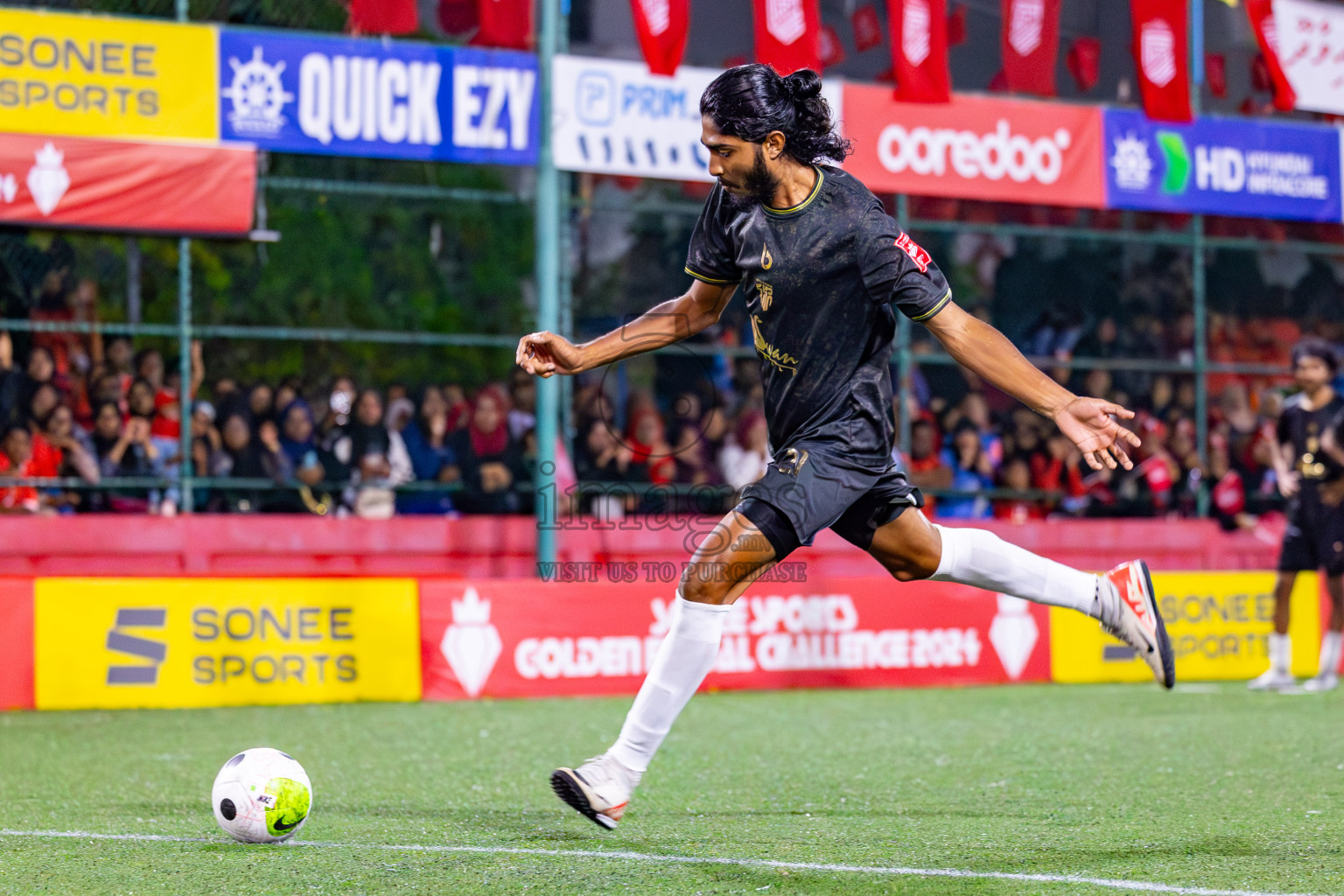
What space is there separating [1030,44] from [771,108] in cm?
1156

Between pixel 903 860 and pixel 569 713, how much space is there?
5.35 meters

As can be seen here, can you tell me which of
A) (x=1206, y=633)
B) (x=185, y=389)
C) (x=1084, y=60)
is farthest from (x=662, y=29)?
(x=1206, y=633)

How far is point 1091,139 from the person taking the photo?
1576 centimetres

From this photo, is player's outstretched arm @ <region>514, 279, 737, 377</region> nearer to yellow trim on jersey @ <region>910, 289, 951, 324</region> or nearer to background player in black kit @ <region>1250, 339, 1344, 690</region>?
yellow trim on jersey @ <region>910, 289, 951, 324</region>

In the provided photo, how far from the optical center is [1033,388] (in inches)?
185

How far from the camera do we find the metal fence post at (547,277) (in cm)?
1308

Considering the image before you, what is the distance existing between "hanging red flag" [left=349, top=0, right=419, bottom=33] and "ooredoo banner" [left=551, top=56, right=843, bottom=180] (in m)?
1.30

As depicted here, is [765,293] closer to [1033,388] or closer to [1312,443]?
[1033,388]

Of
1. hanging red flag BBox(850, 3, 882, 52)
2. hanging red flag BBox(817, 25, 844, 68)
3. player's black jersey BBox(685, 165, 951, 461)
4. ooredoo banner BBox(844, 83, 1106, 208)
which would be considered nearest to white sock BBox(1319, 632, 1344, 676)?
ooredoo banner BBox(844, 83, 1106, 208)

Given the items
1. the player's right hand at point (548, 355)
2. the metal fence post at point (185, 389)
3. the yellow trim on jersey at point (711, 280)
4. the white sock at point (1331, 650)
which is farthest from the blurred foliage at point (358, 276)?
the yellow trim on jersey at point (711, 280)

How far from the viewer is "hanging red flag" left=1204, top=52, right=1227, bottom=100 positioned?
57.8ft

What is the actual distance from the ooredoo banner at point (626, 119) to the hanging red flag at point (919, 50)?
1.47 metres

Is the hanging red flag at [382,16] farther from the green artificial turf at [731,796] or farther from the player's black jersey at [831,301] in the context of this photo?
the player's black jersey at [831,301]

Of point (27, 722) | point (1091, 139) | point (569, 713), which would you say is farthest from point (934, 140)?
point (27, 722)
